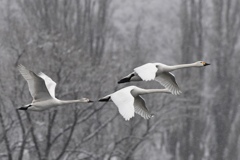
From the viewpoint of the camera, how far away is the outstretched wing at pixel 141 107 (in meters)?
21.6

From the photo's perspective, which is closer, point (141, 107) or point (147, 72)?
point (147, 72)

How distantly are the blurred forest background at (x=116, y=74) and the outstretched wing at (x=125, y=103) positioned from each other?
39.4ft

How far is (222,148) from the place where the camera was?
4519cm

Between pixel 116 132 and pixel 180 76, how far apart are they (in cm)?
685

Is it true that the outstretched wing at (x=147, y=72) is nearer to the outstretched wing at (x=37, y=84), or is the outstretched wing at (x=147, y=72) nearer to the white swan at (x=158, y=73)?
the white swan at (x=158, y=73)

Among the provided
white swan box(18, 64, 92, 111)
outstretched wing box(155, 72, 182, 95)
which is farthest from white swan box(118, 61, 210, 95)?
white swan box(18, 64, 92, 111)

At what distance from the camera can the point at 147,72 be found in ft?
63.0

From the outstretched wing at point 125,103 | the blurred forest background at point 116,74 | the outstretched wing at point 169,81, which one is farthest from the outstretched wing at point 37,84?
the blurred forest background at point 116,74

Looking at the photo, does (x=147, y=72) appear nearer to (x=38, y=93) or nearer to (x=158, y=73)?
(x=158, y=73)

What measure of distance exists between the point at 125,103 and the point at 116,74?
52.3ft

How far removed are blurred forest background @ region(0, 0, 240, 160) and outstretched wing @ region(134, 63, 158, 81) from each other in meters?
12.1

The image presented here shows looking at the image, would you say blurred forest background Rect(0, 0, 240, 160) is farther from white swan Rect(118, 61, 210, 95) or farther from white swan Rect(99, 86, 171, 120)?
white swan Rect(99, 86, 171, 120)

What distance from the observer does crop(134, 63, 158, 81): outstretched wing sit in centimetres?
1891

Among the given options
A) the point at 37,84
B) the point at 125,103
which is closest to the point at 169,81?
the point at 37,84
